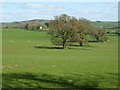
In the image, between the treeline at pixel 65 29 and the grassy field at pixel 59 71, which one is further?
the treeline at pixel 65 29

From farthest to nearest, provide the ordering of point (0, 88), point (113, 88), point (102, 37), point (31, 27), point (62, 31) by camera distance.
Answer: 1. point (31, 27)
2. point (102, 37)
3. point (62, 31)
4. point (113, 88)
5. point (0, 88)

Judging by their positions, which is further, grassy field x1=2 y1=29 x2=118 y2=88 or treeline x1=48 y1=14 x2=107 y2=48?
treeline x1=48 y1=14 x2=107 y2=48

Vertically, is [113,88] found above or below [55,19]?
below

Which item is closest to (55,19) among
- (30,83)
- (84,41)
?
(84,41)

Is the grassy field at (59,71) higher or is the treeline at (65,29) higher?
the treeline at (65,29)

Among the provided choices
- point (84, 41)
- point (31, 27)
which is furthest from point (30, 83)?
point (31, 27)

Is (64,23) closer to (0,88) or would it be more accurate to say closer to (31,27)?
(0,88)

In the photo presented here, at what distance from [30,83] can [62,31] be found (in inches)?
2641

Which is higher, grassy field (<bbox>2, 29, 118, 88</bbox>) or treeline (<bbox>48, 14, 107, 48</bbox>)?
treeline (<bbox>48, 14, 107, 48</bbox>)

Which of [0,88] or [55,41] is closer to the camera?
[0,88]

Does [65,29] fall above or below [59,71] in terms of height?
above

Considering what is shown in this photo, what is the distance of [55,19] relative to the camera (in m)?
84.9

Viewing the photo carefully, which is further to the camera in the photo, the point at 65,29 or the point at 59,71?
the point at 65,29

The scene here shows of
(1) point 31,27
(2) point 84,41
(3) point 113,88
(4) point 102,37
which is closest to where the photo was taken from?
(3) point 113,88
